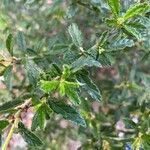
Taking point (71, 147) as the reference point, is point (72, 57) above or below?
above

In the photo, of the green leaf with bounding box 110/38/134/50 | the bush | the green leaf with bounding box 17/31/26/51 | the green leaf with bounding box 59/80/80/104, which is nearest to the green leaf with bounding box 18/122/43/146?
the bush

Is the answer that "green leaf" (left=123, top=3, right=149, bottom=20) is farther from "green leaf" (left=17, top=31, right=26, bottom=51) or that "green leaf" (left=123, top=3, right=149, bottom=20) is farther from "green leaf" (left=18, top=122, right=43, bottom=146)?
"green leaf" (left=17, top=31, right=26, bottom=51)

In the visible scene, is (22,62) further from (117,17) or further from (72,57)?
(117,17)

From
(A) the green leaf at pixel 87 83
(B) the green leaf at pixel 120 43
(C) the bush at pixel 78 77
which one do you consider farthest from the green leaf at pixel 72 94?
(B) the green leaf at pixel 120 43

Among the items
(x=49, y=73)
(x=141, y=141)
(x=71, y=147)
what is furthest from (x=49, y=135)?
(x=49, y=73)

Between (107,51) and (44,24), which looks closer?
(107,51)
